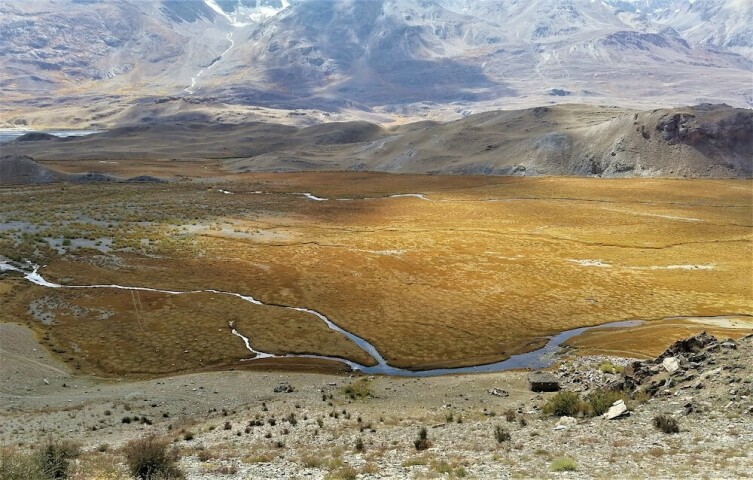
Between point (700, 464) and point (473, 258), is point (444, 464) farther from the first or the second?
point (473, 258)

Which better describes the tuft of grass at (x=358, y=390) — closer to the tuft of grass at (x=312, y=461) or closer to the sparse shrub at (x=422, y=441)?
the sparse shrub at (x=422, y=441)

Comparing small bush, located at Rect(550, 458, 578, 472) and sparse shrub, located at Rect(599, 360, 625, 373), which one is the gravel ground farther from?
sparse shrub, located at Rect(599, 360, 625, 373)

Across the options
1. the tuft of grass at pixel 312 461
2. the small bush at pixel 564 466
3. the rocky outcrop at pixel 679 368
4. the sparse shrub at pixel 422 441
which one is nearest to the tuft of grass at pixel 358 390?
the sparse shrub at pixel 422 441

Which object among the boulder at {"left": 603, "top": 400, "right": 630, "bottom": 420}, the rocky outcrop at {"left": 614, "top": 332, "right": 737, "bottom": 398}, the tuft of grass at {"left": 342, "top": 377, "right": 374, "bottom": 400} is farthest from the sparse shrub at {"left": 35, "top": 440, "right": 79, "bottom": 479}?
the rocky outcrop at {"left": 614, "top": 332, "right": 737, "bottom": 398}

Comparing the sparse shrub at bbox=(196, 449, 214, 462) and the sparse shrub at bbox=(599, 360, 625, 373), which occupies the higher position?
the sparse shrub at bbox=(196, 449, 214, 462)

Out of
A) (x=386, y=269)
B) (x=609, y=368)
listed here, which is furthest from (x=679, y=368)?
(x=386, y=269)

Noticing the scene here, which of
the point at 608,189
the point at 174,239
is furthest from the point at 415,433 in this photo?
the point at 608,189
